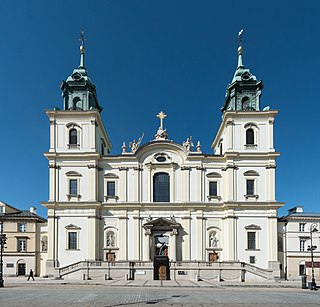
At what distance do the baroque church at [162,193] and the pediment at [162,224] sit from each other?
117 mm

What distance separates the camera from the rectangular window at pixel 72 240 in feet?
157

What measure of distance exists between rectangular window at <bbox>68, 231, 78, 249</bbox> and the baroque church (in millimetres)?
115

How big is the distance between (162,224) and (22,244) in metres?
20.5

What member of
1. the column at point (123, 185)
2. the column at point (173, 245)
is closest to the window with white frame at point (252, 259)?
the column at point (173, 245)

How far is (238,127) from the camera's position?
50250mm

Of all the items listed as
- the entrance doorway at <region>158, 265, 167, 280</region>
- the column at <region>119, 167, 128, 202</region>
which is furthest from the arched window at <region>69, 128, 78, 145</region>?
the entrance doorway at <region>158, 265, 167, 280</region>

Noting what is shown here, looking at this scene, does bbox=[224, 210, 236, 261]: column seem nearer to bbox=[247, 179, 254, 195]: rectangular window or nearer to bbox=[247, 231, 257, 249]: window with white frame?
bbox=[247, 231, 257, 249]: window with white frame

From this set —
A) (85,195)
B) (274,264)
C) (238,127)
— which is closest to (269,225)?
(274,264)

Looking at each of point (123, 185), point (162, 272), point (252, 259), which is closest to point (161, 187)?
point (123, 185)

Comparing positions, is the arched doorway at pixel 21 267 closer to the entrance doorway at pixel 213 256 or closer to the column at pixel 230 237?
the entrance doorway at pixel 213 256

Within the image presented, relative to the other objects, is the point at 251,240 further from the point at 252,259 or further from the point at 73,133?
the point at 73,133

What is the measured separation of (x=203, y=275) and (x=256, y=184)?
43.0ft

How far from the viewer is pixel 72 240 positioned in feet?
158

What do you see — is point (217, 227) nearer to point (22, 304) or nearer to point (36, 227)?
point (36, 227)
